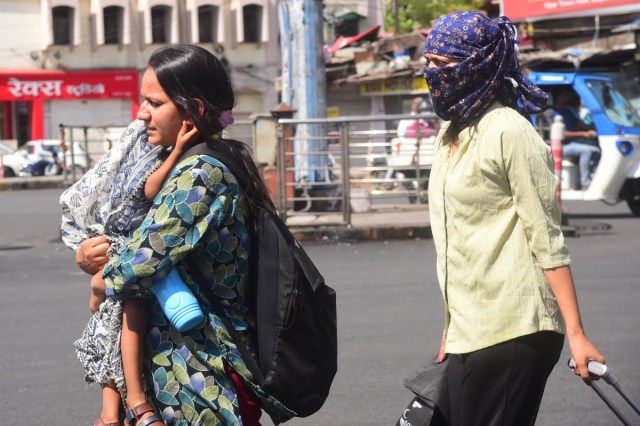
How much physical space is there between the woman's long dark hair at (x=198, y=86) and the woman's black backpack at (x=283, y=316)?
0.14ft

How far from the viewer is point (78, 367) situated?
6.76 meters

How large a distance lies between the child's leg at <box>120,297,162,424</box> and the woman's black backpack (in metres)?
0.18

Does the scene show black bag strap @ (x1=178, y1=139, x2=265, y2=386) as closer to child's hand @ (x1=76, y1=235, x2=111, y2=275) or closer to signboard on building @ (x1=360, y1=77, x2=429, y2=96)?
child's hand @ (x1=76, y1=235, x2=111, y2=275)

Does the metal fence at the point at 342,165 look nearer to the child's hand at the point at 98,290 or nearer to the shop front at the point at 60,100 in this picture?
the child's hand at the point at 98,290

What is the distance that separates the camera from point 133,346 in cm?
276

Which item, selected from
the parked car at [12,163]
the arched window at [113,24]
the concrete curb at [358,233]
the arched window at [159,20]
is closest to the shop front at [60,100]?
the arched window at [113,24]

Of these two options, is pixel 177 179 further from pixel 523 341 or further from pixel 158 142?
pixel 523 341

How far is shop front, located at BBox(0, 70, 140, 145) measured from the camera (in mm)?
44188

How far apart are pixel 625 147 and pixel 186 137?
1409 cm

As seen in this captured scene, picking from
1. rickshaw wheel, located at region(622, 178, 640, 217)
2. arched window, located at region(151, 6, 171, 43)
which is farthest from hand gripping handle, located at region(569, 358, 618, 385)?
arched window, located at region(151, 6, 171, 43)

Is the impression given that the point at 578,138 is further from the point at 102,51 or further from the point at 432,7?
the point at 102,51

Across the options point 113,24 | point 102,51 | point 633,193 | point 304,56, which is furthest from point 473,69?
point 113,24

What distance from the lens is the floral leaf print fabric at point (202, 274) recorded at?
2.70 m

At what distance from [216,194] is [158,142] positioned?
0.24 m
